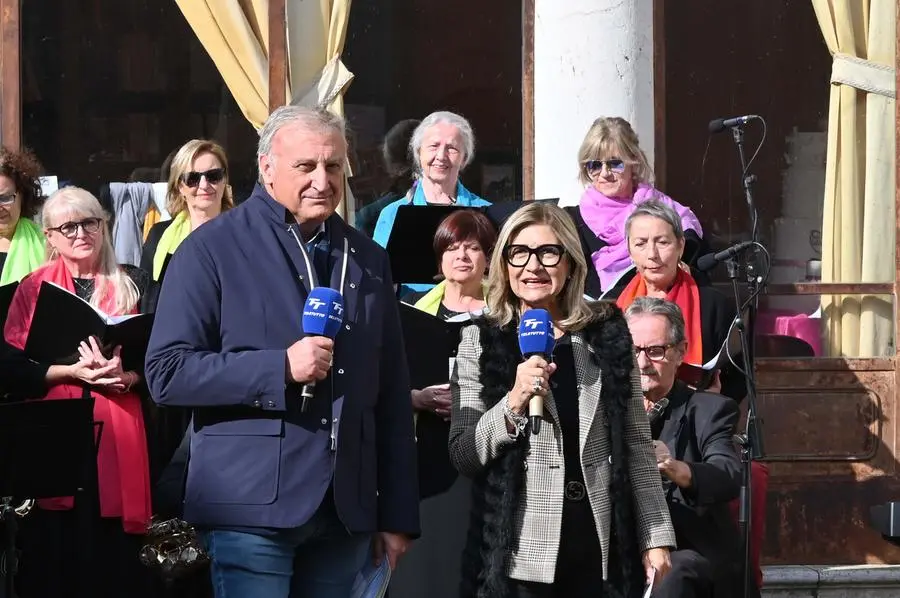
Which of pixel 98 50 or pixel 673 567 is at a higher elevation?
pixel 98 50

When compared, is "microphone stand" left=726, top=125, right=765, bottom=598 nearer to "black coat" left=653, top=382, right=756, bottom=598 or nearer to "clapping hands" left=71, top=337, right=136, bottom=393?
"black coat" left=653, top=382, right=756, bottom=598

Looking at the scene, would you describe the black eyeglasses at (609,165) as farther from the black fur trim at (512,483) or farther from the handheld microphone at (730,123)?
the black fur trim at (512,483)

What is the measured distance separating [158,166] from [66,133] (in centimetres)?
51

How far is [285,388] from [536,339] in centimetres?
69

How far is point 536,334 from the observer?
14.1 feet

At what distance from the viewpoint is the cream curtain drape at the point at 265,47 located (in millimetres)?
7914

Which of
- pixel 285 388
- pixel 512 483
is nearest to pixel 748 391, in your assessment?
pixel 512 483

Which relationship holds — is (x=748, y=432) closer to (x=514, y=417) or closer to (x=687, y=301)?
(x=687, y=301)

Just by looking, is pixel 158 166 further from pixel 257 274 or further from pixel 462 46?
pixel 257 274

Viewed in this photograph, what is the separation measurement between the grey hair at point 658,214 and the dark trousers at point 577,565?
2.06m

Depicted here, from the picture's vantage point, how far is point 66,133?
791cm

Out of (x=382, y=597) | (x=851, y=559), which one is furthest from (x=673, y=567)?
(x=851, y=559)

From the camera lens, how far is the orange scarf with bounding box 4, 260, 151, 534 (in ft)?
19.0

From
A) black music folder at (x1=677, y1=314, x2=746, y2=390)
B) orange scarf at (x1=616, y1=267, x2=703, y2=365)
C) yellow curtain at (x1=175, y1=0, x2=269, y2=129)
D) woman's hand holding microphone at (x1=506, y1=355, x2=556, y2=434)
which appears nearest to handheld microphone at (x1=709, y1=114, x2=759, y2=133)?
orange scarf at (x1=616, y1=267, x2=703, y2=365)
